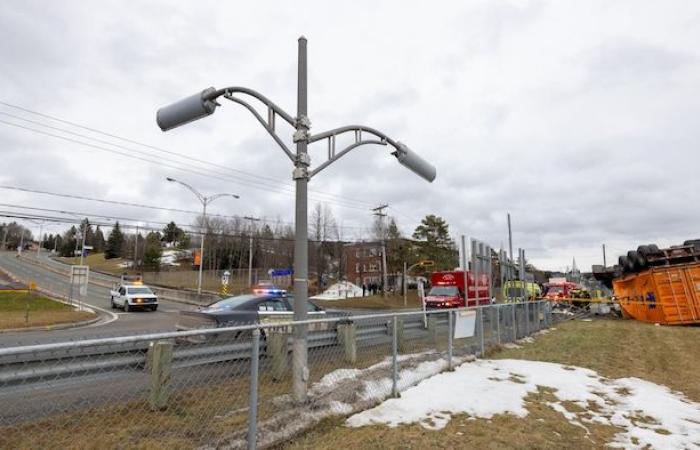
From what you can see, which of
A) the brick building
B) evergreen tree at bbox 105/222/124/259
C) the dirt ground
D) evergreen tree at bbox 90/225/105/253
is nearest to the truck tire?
the dirt ground

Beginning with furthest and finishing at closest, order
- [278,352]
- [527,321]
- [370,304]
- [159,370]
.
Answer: [370,304] → [527,321] → [278,352] → [159,370]

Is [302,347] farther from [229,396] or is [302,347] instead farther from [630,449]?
[630,449]

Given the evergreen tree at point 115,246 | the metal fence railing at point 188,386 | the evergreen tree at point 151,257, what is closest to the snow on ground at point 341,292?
the evergreen tree at point 151,257

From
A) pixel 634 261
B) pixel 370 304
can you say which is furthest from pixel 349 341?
pixel 370 304

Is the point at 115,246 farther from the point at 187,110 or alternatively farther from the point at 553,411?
the point at 553,411

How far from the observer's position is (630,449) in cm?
490

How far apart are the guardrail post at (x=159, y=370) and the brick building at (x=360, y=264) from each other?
224 feet

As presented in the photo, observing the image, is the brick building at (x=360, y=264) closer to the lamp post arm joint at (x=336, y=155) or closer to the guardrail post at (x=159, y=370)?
the lamp post arm joint at (x=336, y=155)

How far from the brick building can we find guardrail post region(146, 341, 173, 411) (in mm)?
68242

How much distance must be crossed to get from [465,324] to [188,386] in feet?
22.2

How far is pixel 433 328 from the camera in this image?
362 inches

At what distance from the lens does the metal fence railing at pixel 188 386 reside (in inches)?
143

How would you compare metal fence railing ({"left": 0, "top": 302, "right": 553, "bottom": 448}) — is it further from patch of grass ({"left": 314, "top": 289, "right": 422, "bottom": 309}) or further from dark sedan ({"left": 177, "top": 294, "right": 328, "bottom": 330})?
patch of grass ({"left": 314, "top": 289, "right": 422, "bottom": 309})

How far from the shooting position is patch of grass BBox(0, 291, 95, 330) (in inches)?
844
